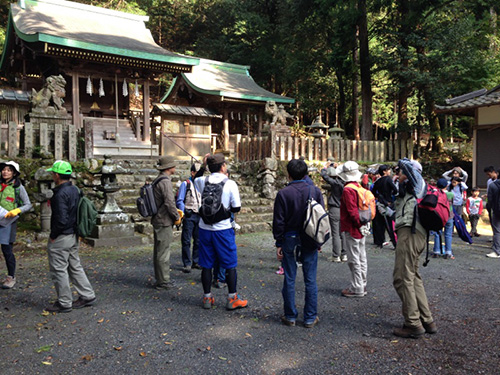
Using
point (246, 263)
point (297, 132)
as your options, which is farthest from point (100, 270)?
point (297, 132)

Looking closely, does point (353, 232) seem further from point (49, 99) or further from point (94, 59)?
point (94, 59)

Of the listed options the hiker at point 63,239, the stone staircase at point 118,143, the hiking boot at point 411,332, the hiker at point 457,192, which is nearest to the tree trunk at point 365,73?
the hiker at point 457,192

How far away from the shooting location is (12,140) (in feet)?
31.1

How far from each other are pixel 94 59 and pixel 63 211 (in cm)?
1120

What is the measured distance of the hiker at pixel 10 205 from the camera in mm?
5023

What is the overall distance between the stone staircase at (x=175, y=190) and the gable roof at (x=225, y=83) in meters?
5.55

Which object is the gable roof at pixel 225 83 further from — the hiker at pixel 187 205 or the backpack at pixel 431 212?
the backpack at pixel 431 212

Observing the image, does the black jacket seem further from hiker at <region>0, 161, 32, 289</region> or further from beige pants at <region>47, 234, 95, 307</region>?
hiker at <region>0, 161, 32, 289</region>

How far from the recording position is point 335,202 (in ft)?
23.1

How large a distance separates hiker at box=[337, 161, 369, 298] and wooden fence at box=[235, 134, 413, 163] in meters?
7.72

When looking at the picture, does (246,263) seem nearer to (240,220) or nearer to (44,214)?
(240,220)

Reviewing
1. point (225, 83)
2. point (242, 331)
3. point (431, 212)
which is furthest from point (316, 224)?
point (225, 83)

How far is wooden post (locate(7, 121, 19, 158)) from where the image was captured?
30.9 ft

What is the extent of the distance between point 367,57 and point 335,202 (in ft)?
42.9
